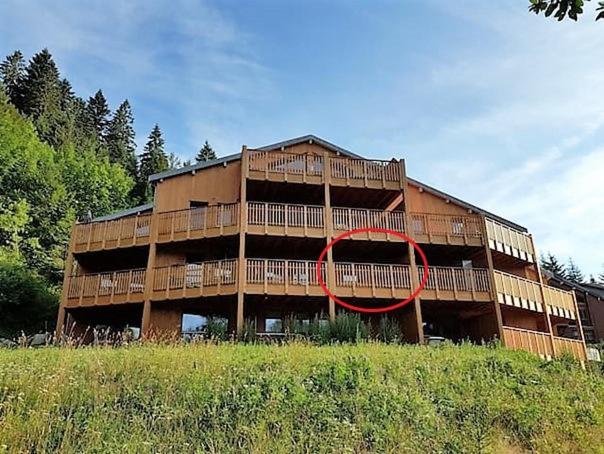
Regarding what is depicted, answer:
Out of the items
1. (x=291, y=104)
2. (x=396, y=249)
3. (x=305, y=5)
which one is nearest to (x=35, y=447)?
(x=305, y=5)

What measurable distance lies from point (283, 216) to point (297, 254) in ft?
7.88

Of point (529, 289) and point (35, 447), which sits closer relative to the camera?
point (35, 447)

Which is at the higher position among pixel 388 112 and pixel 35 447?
pixel 388 112

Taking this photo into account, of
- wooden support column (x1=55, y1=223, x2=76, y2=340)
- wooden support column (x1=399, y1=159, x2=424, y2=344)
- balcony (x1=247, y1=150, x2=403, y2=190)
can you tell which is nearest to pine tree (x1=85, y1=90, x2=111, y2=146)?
wooden support column (x1=55, y1=223, x2=76, y2=340)

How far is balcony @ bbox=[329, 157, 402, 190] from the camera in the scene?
1959 cm

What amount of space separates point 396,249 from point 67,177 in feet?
92.5

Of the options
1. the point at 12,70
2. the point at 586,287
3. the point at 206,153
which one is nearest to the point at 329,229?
the point at 586,287

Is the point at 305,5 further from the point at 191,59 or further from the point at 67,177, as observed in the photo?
the point at 67,177

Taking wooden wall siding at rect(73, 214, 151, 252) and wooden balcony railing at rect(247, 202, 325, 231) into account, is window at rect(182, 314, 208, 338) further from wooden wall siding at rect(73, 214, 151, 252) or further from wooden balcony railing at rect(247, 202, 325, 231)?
wooden balcony railing at rect(247, 202, 325, 231)

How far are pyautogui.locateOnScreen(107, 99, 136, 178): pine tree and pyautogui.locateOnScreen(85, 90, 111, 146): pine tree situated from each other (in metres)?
0.63

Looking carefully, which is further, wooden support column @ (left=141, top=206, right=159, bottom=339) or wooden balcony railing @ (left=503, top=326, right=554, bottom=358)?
wooden balcony railing @ (left=503, top=326, right=554, bottom=358)

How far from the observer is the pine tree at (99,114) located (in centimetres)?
5221

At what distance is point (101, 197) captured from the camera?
126 feet

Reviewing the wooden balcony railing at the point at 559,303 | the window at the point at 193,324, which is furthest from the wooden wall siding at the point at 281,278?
the wooden balcony railing at the point at 559,303
